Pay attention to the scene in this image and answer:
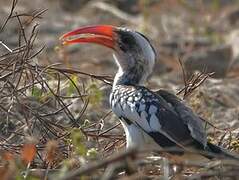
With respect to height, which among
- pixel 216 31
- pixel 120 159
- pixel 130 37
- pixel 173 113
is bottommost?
pixel 120 159

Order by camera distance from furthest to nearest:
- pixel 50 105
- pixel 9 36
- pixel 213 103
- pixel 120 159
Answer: pixel 9 36 → pixel 213 103 → pixel 50 105 → pixel 120 159

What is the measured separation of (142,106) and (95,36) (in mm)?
812

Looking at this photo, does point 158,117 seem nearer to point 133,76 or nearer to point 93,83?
point 133,76

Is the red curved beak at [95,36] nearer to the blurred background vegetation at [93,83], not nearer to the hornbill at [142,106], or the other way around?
the hornbill at [142,106]

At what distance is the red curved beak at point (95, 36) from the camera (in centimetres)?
642

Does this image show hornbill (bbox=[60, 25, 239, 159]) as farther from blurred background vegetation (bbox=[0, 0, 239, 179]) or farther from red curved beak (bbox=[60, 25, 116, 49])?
blurred background vegetation (bbox=[0, 0, 239, 179])

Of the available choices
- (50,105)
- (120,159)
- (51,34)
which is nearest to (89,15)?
(51,34)

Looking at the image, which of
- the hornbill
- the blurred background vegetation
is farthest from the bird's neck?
the blurred background vegetation

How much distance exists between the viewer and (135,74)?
21.6ft

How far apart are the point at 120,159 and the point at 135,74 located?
8.15 feet

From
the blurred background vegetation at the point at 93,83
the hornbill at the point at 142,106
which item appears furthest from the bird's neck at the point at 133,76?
the blurred background vegetation at the point at 93,83

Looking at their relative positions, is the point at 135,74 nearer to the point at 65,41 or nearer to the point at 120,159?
the point at 65,41

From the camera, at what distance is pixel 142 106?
234 inches

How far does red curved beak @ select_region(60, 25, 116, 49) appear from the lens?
21.1ft
